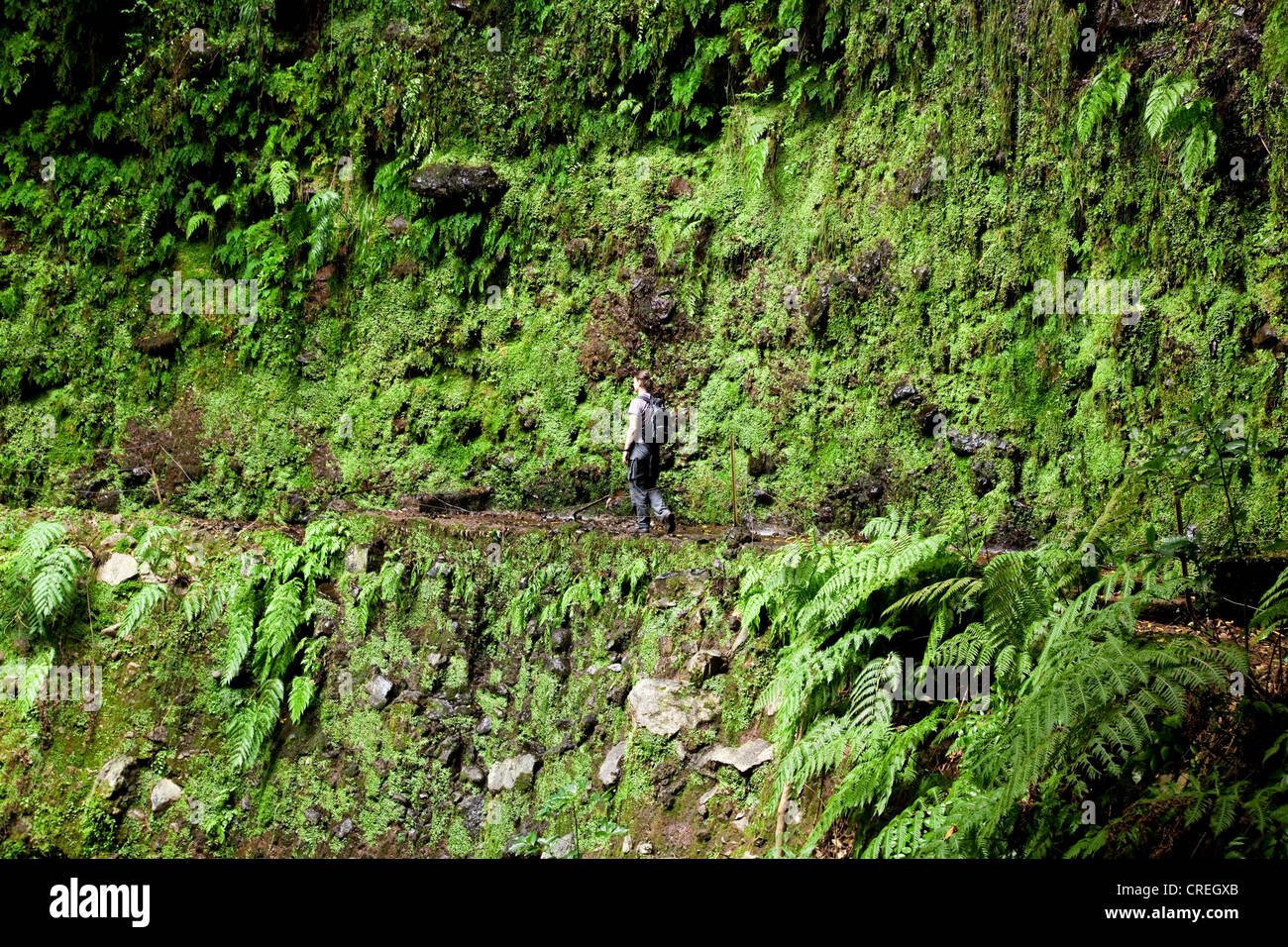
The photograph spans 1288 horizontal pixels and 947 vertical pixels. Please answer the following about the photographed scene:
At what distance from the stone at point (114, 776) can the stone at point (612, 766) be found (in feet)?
15.3

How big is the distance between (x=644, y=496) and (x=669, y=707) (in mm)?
2349

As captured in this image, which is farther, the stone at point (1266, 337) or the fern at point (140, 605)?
the fern at point (140, 605)

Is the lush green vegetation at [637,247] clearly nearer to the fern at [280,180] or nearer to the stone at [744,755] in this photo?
the fern at [280,180]

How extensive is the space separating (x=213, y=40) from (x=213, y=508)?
20.0 ft

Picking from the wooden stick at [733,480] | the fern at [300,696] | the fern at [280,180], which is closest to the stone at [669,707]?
the wooden stick at [733,480]

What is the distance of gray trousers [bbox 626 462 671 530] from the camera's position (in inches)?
301

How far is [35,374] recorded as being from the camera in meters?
10.4

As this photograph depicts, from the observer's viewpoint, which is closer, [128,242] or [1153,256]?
[1153,256]

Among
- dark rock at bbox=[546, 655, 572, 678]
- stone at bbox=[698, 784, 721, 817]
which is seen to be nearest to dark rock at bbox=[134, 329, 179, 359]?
dark rock at bbox=[546, 655, 572, 678]

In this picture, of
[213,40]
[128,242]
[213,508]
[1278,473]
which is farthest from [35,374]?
[1278,473]

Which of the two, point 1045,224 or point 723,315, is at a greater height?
point 1045,224

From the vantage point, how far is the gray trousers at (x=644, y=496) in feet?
25.1

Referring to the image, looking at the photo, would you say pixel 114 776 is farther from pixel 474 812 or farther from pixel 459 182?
pixel 459 182
